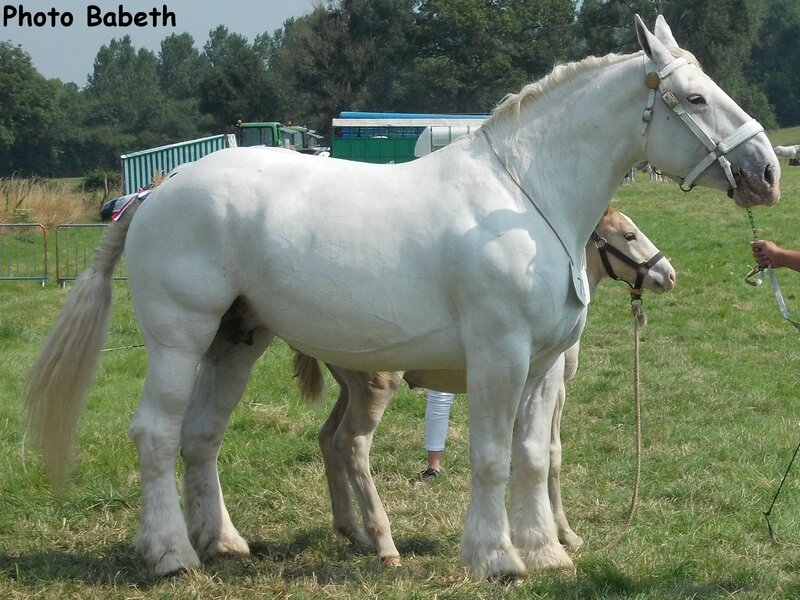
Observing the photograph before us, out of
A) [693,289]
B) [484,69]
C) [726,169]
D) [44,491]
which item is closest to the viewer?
[726,169]

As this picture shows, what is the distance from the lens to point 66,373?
4926 millimetres

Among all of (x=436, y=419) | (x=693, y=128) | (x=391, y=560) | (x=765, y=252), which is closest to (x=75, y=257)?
(x=436, y=419)

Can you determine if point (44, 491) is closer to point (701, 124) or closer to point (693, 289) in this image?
point (701, 124)

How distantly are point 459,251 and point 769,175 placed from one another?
4.19 ft

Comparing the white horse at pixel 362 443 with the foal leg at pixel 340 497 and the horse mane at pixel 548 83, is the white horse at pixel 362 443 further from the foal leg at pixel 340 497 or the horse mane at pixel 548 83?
the horse mane at pixel 548 83

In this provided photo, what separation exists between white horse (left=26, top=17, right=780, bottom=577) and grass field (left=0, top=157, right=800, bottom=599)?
1.22 ft

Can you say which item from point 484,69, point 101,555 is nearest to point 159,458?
point 101,555

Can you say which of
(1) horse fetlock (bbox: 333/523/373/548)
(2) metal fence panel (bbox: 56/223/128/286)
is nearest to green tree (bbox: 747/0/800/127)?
(2) metal fence panel (bbox: 56/223/128/286)

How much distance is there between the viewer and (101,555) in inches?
200

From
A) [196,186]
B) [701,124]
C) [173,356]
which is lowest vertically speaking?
[173,356]

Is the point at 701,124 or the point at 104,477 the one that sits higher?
the point at 701,124

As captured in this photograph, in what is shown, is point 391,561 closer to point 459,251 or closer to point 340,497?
point 340,497

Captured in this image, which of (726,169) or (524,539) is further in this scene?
(524,539)

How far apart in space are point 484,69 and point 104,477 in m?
58.6
